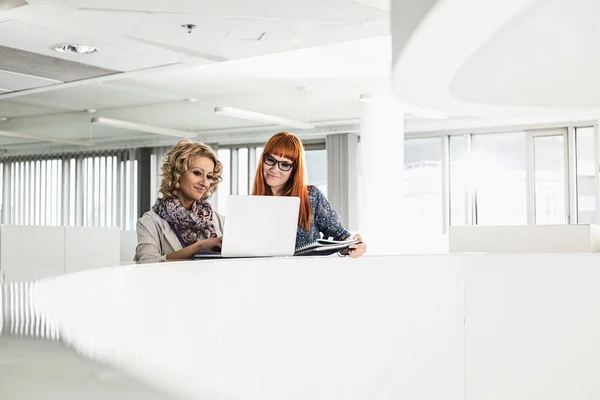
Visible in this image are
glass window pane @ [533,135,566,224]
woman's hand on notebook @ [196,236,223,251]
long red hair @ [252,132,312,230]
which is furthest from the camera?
glass window pane @ [533,135,566,224]

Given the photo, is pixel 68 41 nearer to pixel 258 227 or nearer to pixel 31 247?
pixel 31 247

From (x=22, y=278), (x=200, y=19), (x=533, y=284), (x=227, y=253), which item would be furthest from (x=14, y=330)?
(x=200, y=19)

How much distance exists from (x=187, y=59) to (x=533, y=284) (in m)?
3.54

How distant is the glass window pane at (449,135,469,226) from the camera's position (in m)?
11.5

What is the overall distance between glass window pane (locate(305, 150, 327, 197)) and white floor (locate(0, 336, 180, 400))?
34.3ft

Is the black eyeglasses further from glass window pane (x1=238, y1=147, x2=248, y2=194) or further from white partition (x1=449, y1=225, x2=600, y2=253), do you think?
glass window pane (x1=238, y1=147, x2=248, y2=194)

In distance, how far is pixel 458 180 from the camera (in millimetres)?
11555

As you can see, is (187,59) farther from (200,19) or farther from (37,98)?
(37,98)

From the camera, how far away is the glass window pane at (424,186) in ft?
38.5

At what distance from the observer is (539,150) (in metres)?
11.0

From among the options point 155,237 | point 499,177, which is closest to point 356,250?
point 155,237

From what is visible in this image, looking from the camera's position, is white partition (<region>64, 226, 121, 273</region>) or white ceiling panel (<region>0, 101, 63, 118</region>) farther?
white ceiling panel (<region>0, 101, 63, 118</region>)

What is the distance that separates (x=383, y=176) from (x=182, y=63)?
149 inches

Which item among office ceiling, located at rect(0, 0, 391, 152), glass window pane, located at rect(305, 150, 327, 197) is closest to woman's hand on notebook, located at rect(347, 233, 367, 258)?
office ceiling, located at rect(0, 0, 391, 152)
